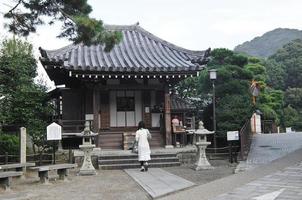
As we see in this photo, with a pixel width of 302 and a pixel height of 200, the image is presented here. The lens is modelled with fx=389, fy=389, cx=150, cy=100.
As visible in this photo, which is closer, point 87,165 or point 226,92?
point 87,165

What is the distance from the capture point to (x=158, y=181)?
37.1 ft

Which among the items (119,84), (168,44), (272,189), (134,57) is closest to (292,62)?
(168,44)

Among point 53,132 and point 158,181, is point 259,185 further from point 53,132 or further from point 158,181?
point 53,132

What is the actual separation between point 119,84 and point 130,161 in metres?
4.53

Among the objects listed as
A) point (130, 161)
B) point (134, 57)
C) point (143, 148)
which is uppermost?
point (134, 57)

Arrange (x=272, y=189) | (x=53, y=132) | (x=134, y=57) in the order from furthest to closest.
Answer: (x=134, y=57), (x=53, y=132), (x=272, y=189)

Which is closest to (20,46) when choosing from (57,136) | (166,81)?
(166,81)

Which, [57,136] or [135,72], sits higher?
[135,72]

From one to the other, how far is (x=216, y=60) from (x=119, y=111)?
1203cm

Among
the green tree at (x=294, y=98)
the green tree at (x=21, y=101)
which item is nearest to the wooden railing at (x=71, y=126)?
the green tree at (x=21, y=101)

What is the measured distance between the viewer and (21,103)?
1842 cm

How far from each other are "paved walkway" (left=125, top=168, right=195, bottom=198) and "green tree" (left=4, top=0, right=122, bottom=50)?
3.76 m

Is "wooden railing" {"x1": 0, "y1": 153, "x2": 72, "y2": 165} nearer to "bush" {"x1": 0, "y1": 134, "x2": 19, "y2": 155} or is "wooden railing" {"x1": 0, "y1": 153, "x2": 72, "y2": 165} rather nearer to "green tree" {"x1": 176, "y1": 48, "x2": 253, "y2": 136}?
"bush" {"x1": 0, "y1": 134, "x2": 19, "y2": 155}

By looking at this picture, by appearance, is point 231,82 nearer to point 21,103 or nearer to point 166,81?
point 166,81
